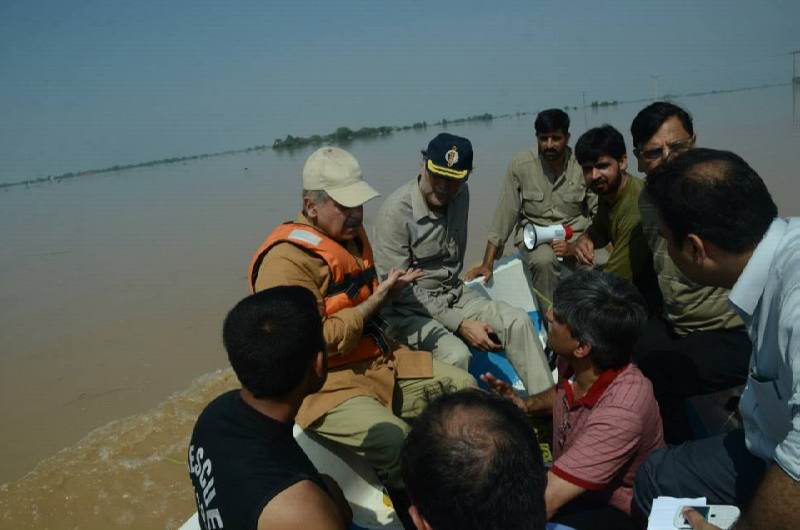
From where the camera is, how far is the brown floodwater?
3711mm

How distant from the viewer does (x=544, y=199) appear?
4.25 m

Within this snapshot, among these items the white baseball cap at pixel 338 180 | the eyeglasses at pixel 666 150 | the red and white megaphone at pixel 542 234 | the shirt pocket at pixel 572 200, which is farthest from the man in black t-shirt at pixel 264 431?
the shirt pocket at pixel 572 200

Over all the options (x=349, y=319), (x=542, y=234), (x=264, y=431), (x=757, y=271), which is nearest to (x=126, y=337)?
(x=542, y=234)

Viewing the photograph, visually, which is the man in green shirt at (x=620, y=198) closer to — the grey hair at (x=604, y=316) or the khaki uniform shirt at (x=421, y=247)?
the khaki uniform shirt at (x=421, y=247)

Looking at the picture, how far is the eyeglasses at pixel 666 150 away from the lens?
2607 millimetres

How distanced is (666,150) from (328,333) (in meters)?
1.83

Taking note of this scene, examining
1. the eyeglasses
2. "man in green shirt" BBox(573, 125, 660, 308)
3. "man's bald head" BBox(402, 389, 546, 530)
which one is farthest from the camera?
"man in green shirt" BBox(573, 125, 660, 308)

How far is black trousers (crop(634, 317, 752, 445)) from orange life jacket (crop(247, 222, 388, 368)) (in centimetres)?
123

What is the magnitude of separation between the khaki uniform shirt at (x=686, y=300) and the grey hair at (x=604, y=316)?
0.72m

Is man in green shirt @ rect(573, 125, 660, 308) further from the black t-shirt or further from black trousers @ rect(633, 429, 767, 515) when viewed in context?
the black t-shirt

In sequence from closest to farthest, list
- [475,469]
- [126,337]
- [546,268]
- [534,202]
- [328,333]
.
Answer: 1. [475,469]
2. [328,333]
3. [546,268]
4. [534,202]
5. [126,337]

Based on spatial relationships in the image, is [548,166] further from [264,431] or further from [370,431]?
[264,431]

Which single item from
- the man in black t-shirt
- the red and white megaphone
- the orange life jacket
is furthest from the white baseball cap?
the red and white megaphone

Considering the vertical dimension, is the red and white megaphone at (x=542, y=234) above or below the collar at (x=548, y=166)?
below
